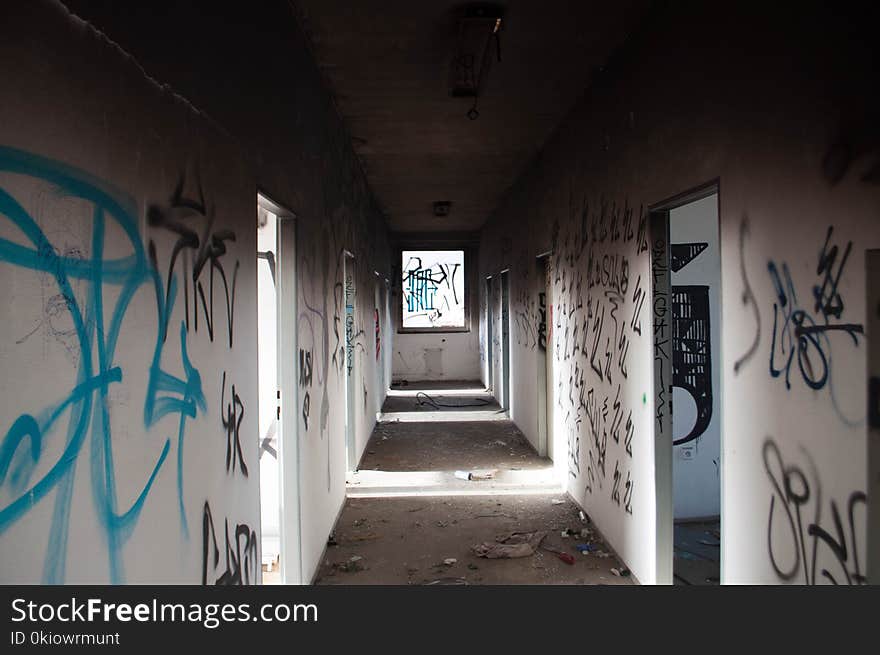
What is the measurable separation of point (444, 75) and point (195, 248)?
9.83 ft

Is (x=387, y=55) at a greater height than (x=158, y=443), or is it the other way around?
(x=387, y=55)

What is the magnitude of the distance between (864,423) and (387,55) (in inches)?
134

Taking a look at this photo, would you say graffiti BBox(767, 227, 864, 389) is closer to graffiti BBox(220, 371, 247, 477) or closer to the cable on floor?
graffiti BBox(220, 371, 247, 477)

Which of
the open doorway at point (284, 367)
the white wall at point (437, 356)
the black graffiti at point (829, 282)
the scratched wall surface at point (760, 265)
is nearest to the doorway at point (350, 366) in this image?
the open doorway at point (284, 367)

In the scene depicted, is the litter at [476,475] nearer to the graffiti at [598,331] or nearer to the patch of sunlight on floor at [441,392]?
the graffiti at [598,331]

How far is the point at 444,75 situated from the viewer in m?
4.37

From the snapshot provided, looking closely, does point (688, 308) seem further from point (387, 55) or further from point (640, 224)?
point (387, 55)

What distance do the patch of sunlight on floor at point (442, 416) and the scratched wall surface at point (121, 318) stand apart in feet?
21.8

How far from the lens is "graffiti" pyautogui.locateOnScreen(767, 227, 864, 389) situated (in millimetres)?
1896

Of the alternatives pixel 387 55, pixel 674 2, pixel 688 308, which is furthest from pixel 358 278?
pixel 674 2

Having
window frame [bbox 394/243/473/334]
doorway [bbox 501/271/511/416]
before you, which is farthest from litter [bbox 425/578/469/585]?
window frame [bbox 394/243/473/334]

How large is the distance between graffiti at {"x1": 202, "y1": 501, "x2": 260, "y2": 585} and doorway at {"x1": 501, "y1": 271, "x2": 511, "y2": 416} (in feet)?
23.5

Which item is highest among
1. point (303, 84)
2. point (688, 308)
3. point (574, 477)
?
point (303, 84)

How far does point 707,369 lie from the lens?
459 centimetres
